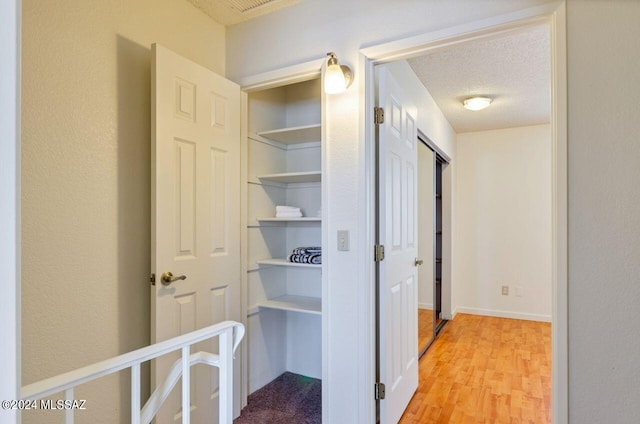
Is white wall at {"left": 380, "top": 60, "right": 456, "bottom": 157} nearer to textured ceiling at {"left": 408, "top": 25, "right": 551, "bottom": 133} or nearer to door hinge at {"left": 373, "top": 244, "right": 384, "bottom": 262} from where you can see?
textured ceiling at {"left": 408, "top": 25, "right": 551, "bottom": 133}

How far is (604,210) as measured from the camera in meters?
1.33

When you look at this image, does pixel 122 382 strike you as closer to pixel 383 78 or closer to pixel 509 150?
pixel 383 78

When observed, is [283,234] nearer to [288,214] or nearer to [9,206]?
[288,214]

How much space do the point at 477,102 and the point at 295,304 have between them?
2518 mm

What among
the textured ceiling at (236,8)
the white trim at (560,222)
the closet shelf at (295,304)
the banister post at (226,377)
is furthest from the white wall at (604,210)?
the textured ceiling at (236,8)

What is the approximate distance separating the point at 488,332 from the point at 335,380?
273 cm

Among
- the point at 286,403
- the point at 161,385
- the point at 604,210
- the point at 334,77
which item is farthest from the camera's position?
the point at 286,403

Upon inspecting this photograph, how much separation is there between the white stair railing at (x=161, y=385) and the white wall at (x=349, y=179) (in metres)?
0.76

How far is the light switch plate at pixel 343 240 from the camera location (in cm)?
184

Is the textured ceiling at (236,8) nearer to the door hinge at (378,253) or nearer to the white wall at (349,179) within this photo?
the white wall at (349,179)

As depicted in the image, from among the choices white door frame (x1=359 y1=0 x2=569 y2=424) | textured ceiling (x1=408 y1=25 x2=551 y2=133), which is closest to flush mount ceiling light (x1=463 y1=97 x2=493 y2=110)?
textured ceiling (x1=408 y1=25 x2=551 y2=133)

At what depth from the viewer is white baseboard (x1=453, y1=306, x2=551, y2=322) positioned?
4309mm

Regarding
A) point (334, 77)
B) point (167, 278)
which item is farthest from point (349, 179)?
point (167, 278)

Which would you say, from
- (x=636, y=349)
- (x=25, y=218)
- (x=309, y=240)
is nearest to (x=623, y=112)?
(x=636, y=349)
